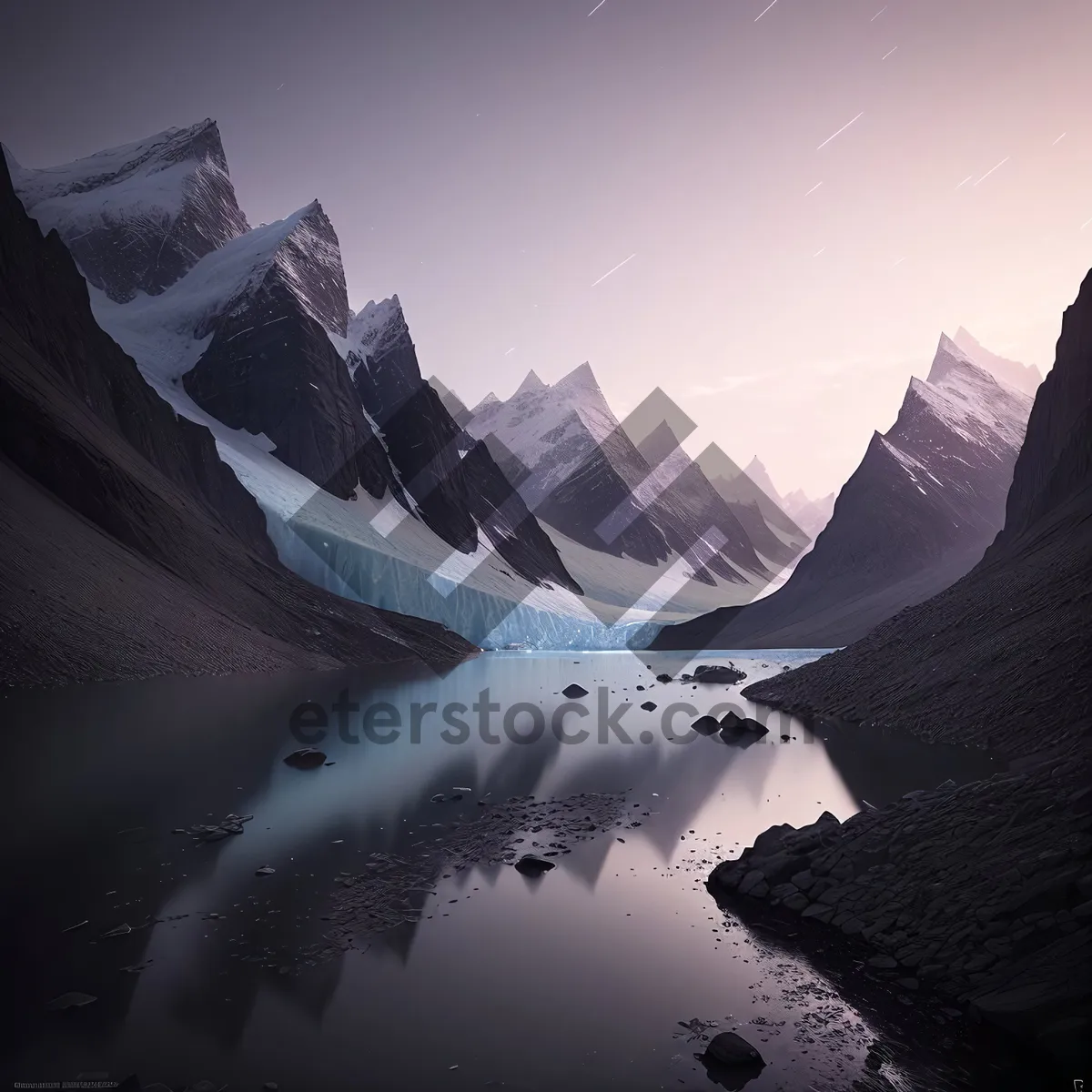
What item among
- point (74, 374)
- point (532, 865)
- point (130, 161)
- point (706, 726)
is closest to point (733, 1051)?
point (532, 865)

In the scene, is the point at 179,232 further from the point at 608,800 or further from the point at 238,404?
the point at 608,800

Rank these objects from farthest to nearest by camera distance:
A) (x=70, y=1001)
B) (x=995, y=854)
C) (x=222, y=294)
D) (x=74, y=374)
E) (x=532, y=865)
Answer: (x=222, y=294) < (x=74, y=374) < (x=532, y=865) < (x=995, y=854) < (x=70, y=1001)

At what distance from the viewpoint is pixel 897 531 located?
103 meters

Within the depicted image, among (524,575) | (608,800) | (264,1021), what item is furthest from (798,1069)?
(524,575)

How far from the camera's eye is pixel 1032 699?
74.3ft

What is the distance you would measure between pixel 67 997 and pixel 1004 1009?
35.2 feet

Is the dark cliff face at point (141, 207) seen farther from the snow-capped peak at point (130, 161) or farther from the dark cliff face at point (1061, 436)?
the dark cliff face at point (1061, 436)

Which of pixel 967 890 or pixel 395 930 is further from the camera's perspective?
pixel 395 930

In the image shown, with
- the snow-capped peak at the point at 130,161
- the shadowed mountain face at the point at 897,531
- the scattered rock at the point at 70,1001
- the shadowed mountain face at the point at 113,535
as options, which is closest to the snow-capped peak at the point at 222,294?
the snow-capped peak at the point at 130,161

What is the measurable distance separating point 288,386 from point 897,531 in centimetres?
9550

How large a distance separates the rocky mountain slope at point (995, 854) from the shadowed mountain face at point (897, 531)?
5896cm

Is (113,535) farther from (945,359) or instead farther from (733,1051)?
(945,359)

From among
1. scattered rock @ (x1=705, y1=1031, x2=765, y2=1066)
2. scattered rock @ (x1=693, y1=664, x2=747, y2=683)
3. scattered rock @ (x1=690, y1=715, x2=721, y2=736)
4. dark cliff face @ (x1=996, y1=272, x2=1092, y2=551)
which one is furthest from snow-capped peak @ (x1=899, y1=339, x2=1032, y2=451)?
scattered rock @ (x1=705, y1=1031, x2=765, y2=1066)

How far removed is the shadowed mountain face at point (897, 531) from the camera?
305 ft
